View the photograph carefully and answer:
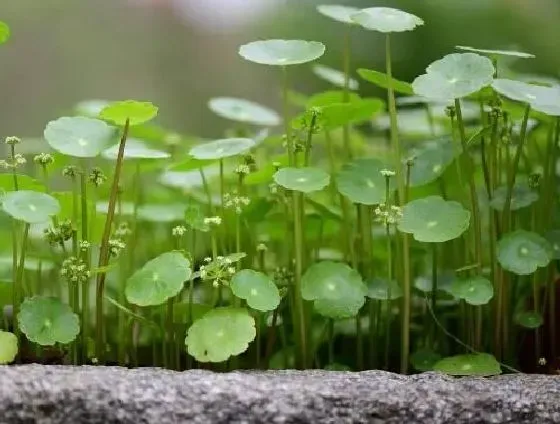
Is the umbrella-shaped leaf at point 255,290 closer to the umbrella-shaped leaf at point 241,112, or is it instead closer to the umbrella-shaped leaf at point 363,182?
the umbrella-shaped leaf at point 363,182

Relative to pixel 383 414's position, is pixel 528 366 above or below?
below

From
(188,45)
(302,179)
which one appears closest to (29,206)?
(302,179)

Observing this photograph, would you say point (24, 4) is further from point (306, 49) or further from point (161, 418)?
point (161, 418)

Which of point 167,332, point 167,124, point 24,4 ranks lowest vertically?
point 167,124

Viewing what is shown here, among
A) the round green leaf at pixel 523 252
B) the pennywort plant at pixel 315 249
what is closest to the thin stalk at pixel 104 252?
the pennywort plant at pixel 315 249

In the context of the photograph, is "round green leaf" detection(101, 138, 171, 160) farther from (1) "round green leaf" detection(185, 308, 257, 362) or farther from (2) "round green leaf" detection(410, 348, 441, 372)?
(2) "round green leaf" detection(410, 348, 441, 372)

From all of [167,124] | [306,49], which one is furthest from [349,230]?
[167,124]
